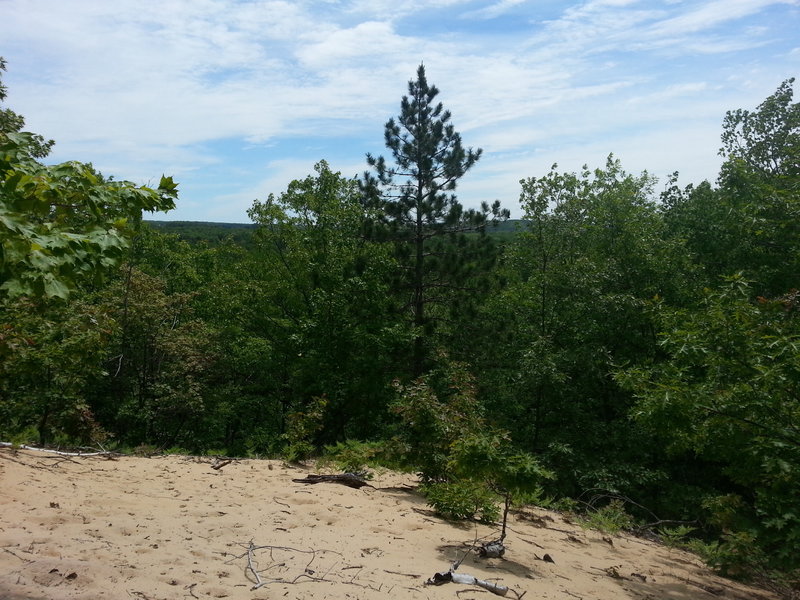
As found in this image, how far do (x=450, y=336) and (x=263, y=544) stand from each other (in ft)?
41.2

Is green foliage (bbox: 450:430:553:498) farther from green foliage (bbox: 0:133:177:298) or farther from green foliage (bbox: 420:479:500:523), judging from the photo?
green foliage (bbox: 0:133:177:298)

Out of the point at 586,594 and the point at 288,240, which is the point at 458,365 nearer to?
the point at 586,594

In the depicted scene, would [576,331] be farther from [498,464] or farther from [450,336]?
[498,464]

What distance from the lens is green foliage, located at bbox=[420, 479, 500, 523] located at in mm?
6480

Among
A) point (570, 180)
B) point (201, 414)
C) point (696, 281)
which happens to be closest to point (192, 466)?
point (201, 414)

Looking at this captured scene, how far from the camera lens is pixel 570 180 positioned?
1816cm

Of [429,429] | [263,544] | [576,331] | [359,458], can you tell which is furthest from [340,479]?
[576,331]

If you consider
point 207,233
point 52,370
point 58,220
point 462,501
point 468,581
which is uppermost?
point 207,233

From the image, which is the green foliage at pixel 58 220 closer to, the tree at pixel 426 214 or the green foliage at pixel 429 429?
the green foliage at pixel 429 429

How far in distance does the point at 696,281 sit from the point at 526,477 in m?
12.0

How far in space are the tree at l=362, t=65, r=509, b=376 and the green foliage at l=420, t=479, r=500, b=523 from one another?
32.5ft

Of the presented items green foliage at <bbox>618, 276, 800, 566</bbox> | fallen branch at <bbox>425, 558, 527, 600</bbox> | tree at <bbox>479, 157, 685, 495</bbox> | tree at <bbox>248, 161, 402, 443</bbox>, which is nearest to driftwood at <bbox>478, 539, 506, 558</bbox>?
fallen branch at <bbox>425, 558, 527, 600</bbox>

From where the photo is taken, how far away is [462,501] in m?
6.47

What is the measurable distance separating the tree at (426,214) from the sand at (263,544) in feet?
32.0
